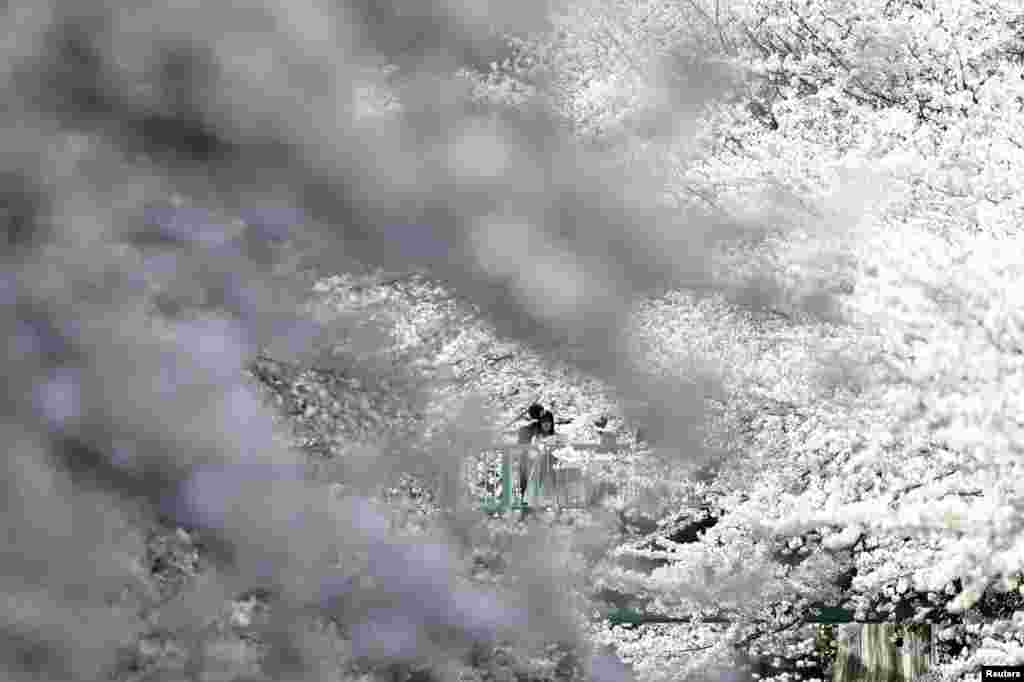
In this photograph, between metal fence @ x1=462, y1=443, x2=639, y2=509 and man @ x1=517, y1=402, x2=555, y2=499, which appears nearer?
metal fence @ x1=462, y1=443, x2=639, y2=509

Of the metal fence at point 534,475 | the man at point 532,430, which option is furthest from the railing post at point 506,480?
the man at point 532,430

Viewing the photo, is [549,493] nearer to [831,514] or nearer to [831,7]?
[831,514]

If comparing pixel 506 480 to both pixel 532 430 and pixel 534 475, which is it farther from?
pixel 532 430

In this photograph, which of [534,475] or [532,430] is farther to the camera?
[532,430]

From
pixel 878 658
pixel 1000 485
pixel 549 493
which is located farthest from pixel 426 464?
pixel 1000 485

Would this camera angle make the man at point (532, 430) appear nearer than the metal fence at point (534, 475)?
No

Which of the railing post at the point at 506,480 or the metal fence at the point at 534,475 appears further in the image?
the railing post at the point at 506,480

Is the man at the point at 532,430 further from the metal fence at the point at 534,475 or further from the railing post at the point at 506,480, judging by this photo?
the railing post at the point at 506,480

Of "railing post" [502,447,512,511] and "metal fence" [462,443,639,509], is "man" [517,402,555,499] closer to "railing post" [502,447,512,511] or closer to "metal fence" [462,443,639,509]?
"metal fence" [462,443,639,509]

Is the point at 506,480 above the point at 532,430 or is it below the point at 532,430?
below

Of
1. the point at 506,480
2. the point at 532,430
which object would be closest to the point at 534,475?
the point at 506,480

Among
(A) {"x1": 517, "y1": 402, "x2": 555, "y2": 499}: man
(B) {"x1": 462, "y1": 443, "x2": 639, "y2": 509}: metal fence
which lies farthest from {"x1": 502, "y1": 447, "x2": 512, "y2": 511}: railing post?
(A) {"x1": 517, "y1": 402, "x2": 555, "y2": 499}: man
